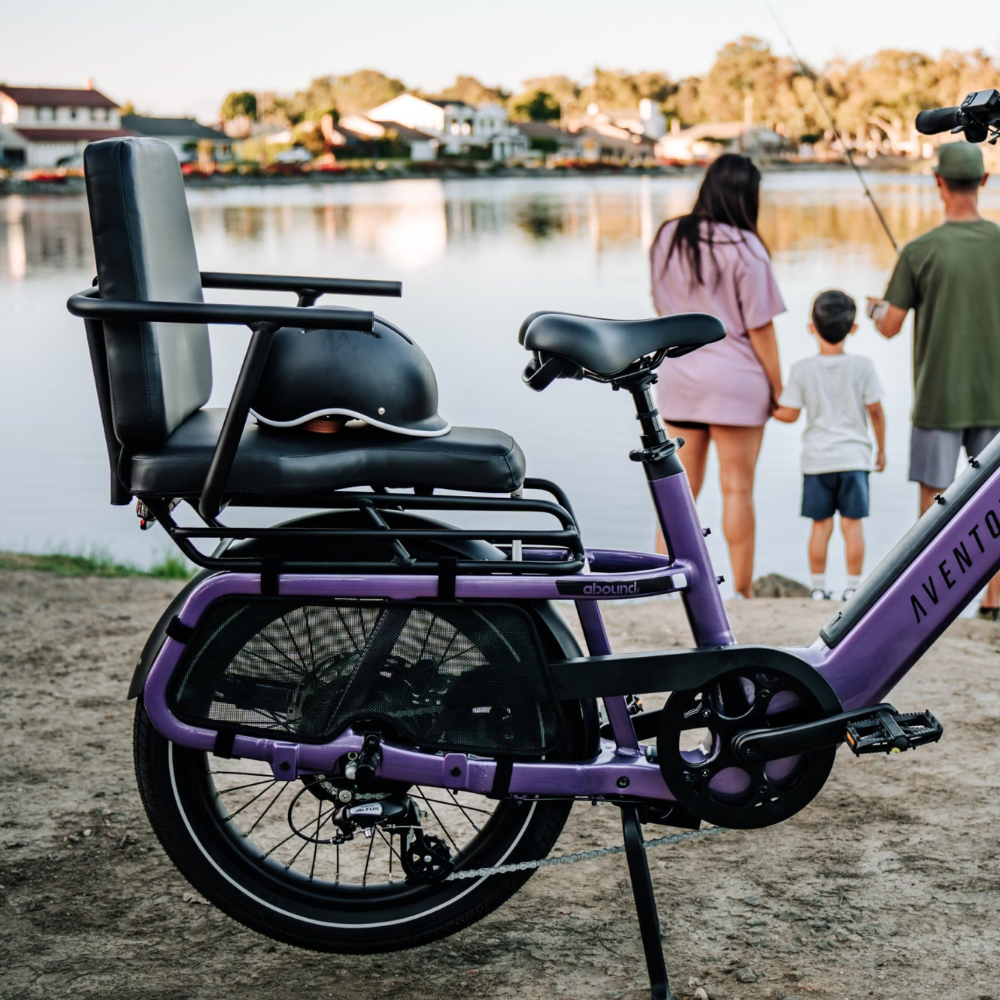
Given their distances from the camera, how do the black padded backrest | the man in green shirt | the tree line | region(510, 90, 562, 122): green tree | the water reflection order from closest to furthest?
the black padded backrest, the man in green shirt, the tree line, the water reflection, region(510, 90, 562, 122): green tree

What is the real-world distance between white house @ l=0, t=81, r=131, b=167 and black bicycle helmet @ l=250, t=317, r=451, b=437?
277ft

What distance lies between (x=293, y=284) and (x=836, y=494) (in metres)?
3.25

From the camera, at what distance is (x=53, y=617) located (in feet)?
16.7

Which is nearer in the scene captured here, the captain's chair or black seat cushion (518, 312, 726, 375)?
the captain's chair

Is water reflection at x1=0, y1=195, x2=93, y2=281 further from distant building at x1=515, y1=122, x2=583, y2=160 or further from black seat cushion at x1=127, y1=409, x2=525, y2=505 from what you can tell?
distant building at x1=515, y1=122, x2=583, y2=160

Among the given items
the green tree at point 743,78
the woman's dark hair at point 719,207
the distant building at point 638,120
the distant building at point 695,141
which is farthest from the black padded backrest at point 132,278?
the distant building at point 638,120

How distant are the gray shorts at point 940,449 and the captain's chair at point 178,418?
329 centimetres

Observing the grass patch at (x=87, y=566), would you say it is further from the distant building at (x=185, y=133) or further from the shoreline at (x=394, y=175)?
the distant building at (x=185, y=133)

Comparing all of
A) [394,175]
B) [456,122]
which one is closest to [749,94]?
[394,175]

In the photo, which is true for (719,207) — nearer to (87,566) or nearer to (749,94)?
(87,566)

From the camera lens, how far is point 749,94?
3950cm

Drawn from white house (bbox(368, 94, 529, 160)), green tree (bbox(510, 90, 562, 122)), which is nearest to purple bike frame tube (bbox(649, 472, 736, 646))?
white house (bbox(368, 94, 529, 160))

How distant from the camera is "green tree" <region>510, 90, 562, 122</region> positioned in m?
125

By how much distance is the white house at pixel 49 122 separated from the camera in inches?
3292
